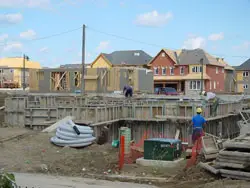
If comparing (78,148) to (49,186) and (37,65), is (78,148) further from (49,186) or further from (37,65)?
(37,65)

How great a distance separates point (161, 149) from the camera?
50.3 feet

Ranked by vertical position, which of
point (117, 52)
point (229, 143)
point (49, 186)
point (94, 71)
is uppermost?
point (117, 52)

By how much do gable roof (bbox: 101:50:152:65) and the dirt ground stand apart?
6337 cm

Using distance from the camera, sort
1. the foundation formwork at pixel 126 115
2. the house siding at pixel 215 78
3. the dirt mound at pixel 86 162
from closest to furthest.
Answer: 1. the dirt mound at pixel 86 162
2. the foundation formwork at pixel 126 115
3. the house siding at pixel 215 78

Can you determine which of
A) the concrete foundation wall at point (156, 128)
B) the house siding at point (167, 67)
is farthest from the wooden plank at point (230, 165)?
the house siding at point (167, 67)

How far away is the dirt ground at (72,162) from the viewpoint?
1308 cm

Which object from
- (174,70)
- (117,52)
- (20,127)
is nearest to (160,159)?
(20,127)

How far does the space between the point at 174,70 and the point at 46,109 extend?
51261 millimetres

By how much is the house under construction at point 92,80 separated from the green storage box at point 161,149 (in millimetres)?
34452

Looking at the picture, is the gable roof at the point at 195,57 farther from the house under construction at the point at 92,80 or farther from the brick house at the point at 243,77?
the house under construction at the point at 92,80

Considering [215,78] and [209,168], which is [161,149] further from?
[215,78]

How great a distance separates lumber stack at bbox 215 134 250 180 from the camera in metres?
11.2

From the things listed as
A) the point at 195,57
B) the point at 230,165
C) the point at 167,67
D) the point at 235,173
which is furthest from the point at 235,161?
the point at 167,67

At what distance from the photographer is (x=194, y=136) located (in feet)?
55.0
